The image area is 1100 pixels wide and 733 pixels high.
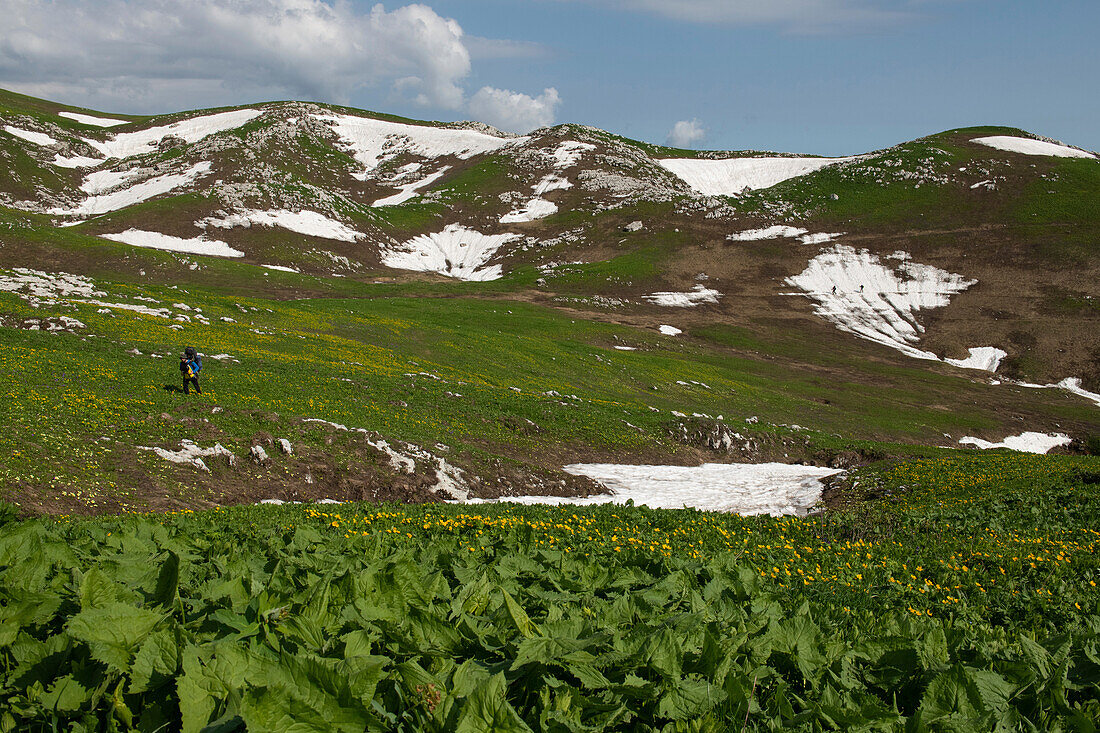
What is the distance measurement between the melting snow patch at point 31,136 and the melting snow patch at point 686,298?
138 m

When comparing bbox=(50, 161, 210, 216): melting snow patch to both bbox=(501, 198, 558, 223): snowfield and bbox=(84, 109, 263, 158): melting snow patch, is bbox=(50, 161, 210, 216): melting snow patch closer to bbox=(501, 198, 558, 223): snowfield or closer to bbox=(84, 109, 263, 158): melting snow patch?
bbox=(84, 109, 263, 158): melting snow patch

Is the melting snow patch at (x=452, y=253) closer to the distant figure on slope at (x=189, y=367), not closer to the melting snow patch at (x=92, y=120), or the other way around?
the distant figure on slope at (x=189, y=367)

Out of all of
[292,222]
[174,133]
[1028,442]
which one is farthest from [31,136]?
[1028,442]

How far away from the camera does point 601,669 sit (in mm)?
4320

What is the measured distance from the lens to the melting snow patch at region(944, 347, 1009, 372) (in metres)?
81.6

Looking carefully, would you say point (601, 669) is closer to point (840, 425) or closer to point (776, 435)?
point (776, 435)

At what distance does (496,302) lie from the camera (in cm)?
8194

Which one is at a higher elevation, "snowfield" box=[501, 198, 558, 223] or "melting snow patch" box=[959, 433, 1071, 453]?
"snowfield" box=[501, 198, 558, 223]

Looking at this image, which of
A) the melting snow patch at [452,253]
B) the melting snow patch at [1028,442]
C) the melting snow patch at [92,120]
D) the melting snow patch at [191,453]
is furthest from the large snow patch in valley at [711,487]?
the melting snow patch at [92,120]

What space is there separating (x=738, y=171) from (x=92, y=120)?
602ft

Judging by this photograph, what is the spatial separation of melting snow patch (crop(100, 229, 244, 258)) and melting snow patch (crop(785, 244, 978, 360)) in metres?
91.2

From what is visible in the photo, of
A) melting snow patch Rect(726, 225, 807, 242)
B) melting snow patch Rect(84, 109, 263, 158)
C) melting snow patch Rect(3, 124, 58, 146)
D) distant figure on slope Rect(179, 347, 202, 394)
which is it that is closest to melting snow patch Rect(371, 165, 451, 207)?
melting snow patch Rect(84, 109, 263, 158)

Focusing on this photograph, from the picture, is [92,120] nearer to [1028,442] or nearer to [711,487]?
[711,487]

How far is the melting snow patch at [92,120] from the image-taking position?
16805 centimetres
